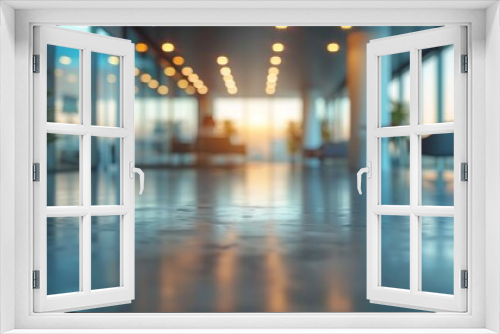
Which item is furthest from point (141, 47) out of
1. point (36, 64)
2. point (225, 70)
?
point (36, 64)

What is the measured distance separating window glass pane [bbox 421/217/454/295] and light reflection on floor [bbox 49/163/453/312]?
34 millimetres

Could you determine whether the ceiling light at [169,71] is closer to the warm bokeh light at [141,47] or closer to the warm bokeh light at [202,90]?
the warm bokeh light at [202,90]

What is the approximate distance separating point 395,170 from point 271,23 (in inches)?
621

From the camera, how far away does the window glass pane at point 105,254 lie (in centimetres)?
472

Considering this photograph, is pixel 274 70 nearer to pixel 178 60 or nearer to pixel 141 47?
pixel 178 60

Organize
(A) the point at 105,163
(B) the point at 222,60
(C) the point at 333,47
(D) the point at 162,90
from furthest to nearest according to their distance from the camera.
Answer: (D) the point at 162,90
(B) the point at 222,60
(C) the point at 333,47
(A) the point at 105,163

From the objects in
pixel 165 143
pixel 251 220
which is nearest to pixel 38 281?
pixel 251 220

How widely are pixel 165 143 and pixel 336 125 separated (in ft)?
21.0

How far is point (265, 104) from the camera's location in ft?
73.6

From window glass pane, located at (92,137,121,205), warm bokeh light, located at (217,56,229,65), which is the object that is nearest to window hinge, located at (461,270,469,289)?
window glass pane, located at (92,137,121,205)

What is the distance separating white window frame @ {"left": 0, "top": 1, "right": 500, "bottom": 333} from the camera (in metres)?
3.01

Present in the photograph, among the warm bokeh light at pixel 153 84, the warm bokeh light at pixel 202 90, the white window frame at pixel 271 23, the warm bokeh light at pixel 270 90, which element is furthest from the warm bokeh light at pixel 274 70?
the white window frame at pixel 271 23

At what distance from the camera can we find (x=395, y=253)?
5898 mm

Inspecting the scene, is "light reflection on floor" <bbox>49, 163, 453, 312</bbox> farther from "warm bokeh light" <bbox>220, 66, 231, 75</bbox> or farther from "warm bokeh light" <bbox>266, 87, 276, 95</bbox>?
"warm bokeh light" <bbox>266, 87, 276, 95</bbox>
